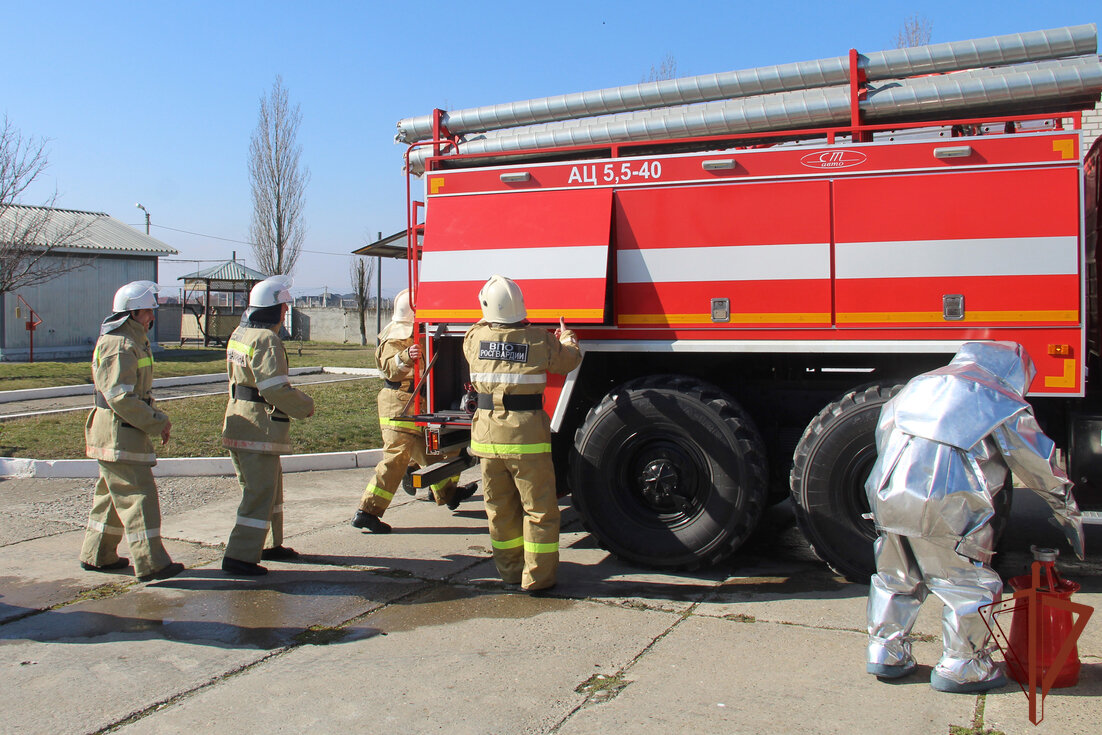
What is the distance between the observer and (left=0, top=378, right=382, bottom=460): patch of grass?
942 cm

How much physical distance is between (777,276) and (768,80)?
1463 millimetres

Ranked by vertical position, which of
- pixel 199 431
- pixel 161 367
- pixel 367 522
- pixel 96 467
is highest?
pixel 161 367

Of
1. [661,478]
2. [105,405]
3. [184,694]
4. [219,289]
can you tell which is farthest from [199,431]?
[219,289]

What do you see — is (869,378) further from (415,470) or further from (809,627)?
(415,470)

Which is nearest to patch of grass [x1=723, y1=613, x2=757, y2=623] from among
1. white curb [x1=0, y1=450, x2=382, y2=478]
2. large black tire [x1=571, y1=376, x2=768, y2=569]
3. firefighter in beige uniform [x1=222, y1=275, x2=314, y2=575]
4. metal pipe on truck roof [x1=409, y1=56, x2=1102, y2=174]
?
large black tire [x1=571, y1=376, x2=768, y2=569]

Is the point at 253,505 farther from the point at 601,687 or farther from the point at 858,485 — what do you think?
the point at 858,485

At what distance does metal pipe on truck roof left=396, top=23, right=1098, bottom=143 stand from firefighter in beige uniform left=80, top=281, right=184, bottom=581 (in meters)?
2.59

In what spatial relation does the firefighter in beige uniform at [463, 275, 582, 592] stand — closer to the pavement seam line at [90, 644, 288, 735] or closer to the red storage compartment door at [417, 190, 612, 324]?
the red storage compartment door at [417, 190, 612, 324]

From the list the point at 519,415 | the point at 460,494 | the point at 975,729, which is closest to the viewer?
the point at 975,729

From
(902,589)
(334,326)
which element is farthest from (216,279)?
(902,589)

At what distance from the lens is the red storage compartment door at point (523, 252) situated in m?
5.47

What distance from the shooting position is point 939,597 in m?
3.67

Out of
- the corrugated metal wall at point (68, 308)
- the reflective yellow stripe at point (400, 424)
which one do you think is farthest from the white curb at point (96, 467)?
the corrugated metal wall at point (68, 308)

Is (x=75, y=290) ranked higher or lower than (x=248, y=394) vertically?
higher
